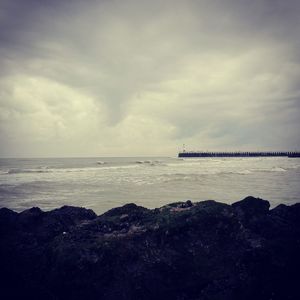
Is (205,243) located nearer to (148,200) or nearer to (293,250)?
(293,250)

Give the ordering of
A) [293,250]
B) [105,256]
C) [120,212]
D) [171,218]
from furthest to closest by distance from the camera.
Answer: [120,212] → [171,218] → [293,250] → [105,256]

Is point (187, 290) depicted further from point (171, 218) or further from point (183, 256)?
point (171, 218)

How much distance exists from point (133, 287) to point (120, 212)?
283 cm

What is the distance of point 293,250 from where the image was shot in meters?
6.49

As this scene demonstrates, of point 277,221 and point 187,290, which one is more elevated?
point 277,221

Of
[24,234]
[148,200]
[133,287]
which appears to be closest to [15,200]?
[148,200]

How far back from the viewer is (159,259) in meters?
6.14

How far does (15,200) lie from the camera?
1998 centimetres

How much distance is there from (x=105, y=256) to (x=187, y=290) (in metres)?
1.94

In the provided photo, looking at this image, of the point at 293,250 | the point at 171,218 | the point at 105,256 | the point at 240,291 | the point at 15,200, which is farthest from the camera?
the point at 15,200

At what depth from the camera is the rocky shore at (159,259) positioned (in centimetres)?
579

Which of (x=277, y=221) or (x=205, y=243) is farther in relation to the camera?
(x=277, y=221)

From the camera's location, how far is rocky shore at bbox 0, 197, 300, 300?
5785mm

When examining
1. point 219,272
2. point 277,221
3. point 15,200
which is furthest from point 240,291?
point 15,200
